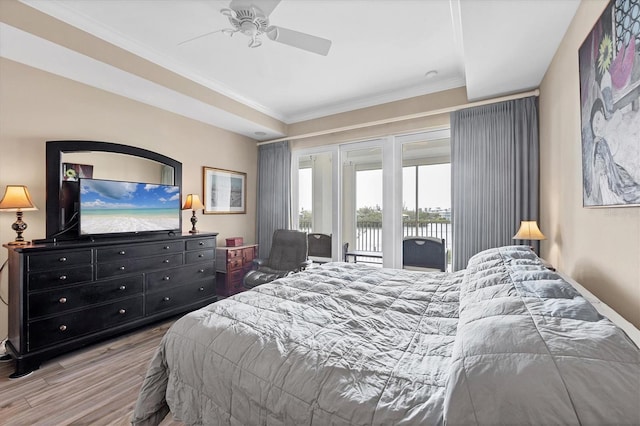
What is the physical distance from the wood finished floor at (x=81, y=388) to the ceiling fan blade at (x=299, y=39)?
8.91 feet

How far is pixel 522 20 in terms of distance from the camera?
6.19 feet

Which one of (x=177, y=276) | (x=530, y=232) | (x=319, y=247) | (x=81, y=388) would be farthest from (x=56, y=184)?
(x=530, y=232)

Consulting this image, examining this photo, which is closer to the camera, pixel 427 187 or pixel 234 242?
pixel 427 187

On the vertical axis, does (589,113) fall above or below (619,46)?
below

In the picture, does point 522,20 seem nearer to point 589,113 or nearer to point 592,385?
point 589,113

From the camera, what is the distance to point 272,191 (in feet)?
15.6

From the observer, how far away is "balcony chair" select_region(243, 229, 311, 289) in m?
3.78

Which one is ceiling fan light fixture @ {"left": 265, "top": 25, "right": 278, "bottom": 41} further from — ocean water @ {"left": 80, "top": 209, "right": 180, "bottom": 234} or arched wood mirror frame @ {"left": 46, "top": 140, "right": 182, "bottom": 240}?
ocean water @ {"left": 80, "top": 209, "right": 180, "bottom": 234}

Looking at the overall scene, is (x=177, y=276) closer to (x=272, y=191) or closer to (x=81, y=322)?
(x=81, y=322)

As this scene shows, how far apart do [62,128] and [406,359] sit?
362 cm

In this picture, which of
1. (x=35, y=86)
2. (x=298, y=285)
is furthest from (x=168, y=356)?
(x=35, y=86)

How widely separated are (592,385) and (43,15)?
3.63m

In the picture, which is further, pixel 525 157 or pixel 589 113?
pixel 525 157

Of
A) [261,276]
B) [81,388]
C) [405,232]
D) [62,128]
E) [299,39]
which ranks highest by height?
[299,39]
